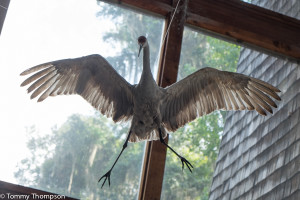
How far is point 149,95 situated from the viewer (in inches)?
124

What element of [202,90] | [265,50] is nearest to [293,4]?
[265,50]

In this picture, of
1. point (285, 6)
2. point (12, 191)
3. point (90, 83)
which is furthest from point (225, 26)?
point (12, 191)

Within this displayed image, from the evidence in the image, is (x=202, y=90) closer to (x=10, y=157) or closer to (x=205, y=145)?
(x=205, y=145)

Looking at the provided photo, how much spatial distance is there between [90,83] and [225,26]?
140cm

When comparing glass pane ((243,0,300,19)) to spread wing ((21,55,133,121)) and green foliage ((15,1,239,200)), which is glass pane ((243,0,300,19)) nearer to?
green foliage ((15,1,239,200))

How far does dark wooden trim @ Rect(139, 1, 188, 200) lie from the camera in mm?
3191

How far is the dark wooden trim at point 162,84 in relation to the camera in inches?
126

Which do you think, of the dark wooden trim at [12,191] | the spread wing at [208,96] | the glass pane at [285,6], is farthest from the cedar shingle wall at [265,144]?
the dark wooden trim at [12,191]

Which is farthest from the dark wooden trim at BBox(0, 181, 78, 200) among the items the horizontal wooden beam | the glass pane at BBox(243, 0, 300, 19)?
the glass pane at BBox(243, 0, 300, 19)

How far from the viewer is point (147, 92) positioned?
10.3 ft

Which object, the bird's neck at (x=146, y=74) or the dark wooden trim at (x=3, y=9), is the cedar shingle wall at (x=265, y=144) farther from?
the dark wooden trim at (x=3, y=9)

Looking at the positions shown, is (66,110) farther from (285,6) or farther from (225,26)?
(285,6)

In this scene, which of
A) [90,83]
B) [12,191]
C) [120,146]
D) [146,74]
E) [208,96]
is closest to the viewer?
[12,191]

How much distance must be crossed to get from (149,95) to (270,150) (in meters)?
1.41
